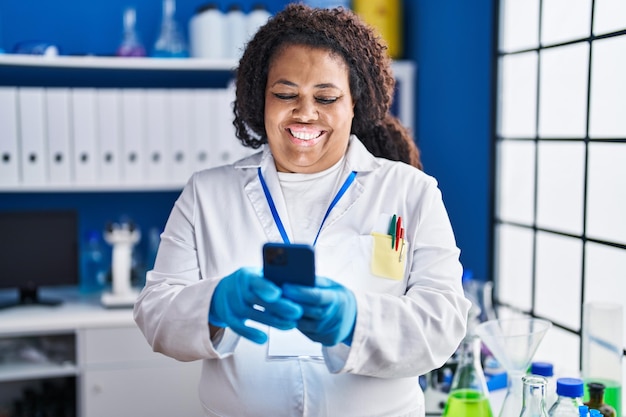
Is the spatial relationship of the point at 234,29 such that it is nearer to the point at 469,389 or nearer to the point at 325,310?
the point at 469,389

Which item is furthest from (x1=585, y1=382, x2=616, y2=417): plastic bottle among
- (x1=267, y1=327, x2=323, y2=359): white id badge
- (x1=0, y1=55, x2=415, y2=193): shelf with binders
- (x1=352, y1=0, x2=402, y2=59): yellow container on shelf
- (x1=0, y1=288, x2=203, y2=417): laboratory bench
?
(x1=352, y1=0, x2=402, y2=59): yellow container on shelf

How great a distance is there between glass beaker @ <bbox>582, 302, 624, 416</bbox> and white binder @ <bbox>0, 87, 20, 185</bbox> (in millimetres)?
2027

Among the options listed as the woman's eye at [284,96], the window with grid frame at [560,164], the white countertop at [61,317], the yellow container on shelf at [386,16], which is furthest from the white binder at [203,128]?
the woman's eye at [284,96]

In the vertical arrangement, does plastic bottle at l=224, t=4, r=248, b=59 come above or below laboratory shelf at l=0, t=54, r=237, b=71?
above

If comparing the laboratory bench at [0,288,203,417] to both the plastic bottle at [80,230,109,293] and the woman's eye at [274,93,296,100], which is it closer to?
the plastic bottle at [80,230,109,293]

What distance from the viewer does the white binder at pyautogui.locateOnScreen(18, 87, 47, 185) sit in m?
2.65

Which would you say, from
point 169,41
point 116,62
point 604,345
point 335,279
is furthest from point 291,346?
point 169,41

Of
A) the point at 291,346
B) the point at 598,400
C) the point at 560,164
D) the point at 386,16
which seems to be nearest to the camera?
the point at 291,346

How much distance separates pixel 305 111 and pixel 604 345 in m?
0.85

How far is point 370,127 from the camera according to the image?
152cm

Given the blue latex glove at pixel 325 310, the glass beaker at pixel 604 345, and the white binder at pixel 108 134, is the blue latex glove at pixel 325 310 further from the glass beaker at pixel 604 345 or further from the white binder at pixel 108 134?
the white binder at pixel 108 134

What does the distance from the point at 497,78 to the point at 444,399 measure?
4.20 ft

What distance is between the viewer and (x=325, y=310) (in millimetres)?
1069

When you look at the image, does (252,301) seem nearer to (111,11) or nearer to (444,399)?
(444,399)
